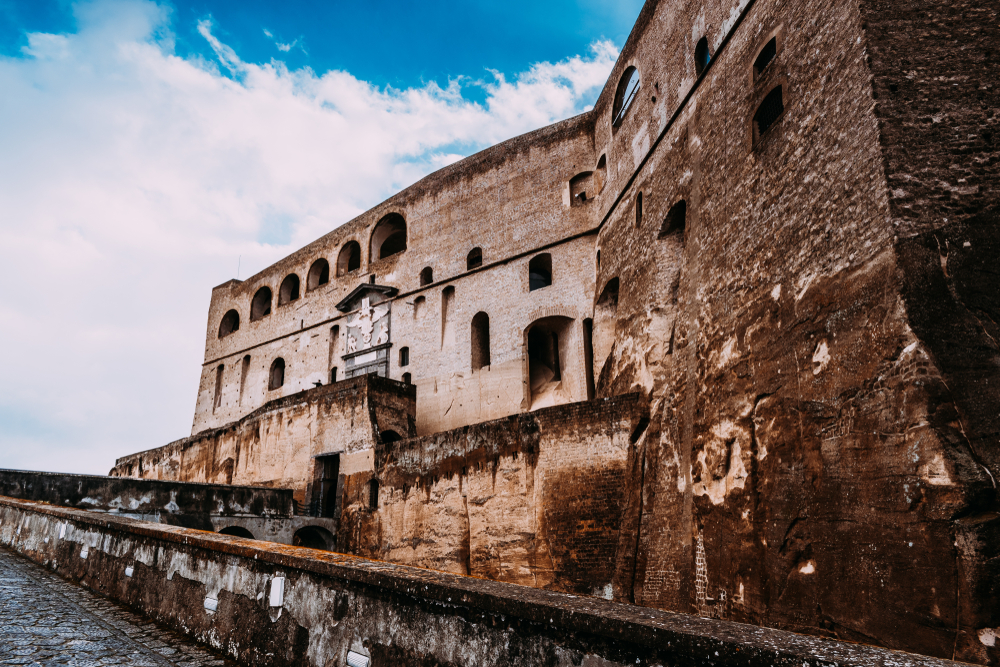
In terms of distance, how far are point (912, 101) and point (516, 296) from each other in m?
12.4

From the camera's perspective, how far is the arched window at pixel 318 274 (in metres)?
26.3

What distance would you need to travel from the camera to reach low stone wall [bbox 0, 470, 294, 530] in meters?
12.8

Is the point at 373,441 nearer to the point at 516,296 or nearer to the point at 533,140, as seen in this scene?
the point at 516,296

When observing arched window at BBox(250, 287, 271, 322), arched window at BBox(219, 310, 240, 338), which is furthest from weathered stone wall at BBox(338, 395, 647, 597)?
arched window at BBox(219, 310, 240, 338)

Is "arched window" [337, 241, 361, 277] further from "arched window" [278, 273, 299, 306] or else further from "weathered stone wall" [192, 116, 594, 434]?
"arched window" [278, 273, 299, 306]

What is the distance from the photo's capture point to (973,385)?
542 cm

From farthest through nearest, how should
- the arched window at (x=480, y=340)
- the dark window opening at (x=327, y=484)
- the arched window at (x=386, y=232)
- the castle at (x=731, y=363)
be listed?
1. the arched window at (x=386, y=232)
2. the arched window at (x=480, y=340)
3. the dark window opening at (x=327, y=484)
4. the castle at (x=731, y=363)

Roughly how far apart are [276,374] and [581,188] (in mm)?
14994

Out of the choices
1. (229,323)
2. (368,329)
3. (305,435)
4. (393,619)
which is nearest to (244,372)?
Result: (229,323)

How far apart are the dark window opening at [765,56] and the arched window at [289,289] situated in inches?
846

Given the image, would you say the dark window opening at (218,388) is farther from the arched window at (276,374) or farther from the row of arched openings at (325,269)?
the arched window at (276,374)

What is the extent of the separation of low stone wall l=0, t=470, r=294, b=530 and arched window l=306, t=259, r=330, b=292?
11335 millimetres

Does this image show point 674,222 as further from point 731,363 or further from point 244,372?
point 244,372

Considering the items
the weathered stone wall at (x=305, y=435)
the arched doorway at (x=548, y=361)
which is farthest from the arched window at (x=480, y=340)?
the weathered stone wall at (x=305, y=435)
